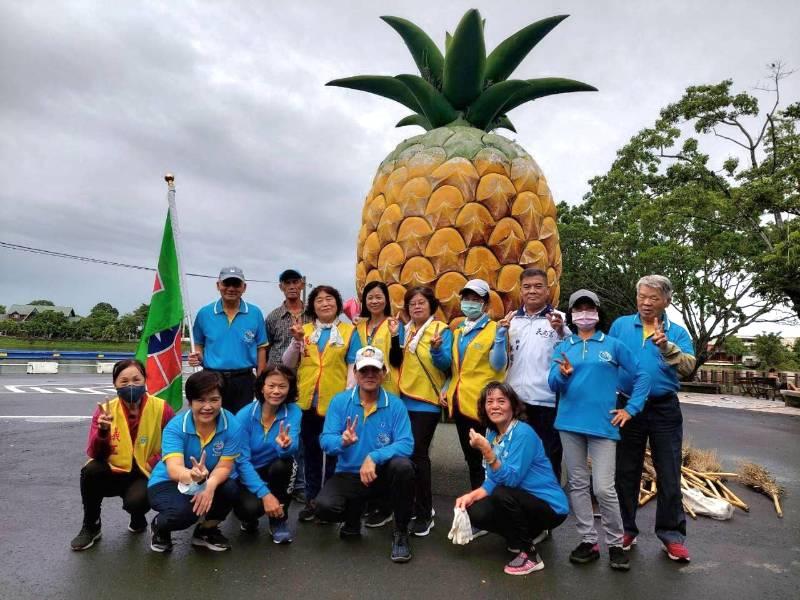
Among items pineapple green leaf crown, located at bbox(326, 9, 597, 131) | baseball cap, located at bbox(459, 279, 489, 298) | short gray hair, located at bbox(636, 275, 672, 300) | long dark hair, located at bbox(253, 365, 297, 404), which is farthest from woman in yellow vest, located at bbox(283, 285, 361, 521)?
pineapple green leaf crown, located at bbox(326, 9, 597, 131)

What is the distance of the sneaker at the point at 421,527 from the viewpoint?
3.69 m

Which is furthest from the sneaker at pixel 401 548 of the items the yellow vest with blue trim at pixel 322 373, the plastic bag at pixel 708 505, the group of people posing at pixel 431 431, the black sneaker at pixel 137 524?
the plastic bag at pixel 708 505

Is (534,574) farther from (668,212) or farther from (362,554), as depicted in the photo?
(668,212)

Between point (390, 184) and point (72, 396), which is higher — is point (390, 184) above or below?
above

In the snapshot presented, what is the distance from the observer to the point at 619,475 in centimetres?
360

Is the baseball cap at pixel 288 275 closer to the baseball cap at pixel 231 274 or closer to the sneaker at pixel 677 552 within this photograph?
the baseball cap at pixel 231 274

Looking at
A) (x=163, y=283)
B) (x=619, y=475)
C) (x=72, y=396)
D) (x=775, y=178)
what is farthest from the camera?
(x=775, y=178)

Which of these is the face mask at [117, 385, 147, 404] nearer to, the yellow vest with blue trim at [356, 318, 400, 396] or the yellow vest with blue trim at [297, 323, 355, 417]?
the yellow vest with blue trim at [297, 323, 355, 417]

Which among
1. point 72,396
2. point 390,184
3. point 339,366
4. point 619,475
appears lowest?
point 72,396

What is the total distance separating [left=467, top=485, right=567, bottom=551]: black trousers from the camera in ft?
10.5

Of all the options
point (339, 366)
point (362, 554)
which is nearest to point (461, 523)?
point (362, 554)

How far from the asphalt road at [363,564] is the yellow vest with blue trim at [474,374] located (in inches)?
36.2

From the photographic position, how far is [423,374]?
12.8 feet

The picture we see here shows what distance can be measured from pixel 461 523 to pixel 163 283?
10.7 feet
